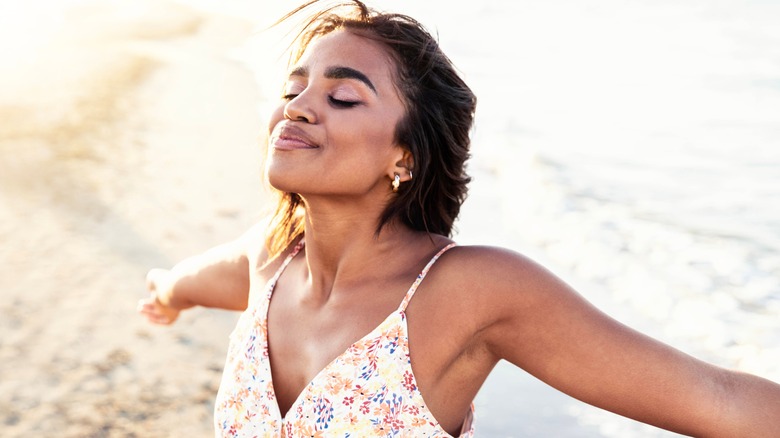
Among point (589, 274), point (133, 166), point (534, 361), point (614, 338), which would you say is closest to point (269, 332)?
point (534, 361)

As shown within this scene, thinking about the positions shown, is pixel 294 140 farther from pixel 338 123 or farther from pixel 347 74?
pixel 347 74

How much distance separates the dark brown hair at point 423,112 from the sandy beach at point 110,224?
1.98 m

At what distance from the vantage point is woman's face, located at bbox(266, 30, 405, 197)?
2.47 metres

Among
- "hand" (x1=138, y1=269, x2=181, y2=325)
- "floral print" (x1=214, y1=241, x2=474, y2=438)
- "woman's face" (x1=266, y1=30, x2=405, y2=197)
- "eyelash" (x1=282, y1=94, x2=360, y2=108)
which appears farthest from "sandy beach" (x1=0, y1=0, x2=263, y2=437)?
"eyelash" (x1=282, y1=94, x2=360, y2=108)

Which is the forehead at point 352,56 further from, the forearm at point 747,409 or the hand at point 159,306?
the hand at point 159,306

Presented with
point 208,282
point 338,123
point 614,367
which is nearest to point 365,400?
point 614,367

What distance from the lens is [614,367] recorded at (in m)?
2.16

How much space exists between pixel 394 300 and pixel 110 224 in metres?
4.67

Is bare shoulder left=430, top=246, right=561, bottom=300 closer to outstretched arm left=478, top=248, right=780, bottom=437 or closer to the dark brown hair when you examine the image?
outstretched arm left=478, top=248, right=780, bottom=437

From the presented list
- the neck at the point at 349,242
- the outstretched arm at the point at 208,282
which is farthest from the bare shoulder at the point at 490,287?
the outstretched arm at the point at 208,282

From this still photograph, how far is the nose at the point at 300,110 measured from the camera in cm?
248

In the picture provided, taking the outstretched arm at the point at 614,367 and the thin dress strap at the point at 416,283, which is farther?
the thin dress strap at the point at 416,283

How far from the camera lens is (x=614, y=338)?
2.17m

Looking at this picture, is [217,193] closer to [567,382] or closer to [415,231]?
[415,231]
